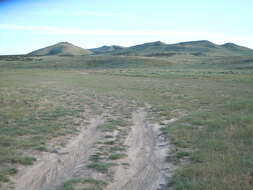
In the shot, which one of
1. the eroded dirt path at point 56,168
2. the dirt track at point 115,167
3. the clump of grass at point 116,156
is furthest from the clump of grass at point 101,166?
the clump of grass at point 116,156

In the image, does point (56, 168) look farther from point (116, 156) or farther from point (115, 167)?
point (116, 156)

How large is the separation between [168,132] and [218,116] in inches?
156

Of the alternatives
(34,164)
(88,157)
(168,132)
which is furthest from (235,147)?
(34,164)

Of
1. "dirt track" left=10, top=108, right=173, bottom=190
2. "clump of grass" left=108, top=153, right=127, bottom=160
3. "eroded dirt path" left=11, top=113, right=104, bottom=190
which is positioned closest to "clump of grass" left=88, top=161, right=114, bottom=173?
"dirt track" left=10, top=108, right=173, bottom=190

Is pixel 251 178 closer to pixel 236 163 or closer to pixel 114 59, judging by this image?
pixel 236 163

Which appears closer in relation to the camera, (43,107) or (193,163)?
(193,163)

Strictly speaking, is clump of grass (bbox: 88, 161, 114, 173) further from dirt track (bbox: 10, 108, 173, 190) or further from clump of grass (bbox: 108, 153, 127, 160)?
clump of grass (bbox: 108, 153, 127, 160)

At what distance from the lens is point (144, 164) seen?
7.05 metres

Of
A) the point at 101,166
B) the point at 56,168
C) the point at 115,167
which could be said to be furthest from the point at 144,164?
the point at 56,168

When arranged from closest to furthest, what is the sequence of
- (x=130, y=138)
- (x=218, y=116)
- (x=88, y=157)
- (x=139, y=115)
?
(x=88, y=157) < (x=130, y=138) < (x=218, y=116) < (x=139, y=115)

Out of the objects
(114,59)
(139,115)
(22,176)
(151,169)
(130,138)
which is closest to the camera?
(22,176)

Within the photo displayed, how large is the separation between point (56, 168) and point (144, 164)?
2466 mm

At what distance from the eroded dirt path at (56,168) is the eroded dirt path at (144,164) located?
1.16 meters

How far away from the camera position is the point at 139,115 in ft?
45.5
